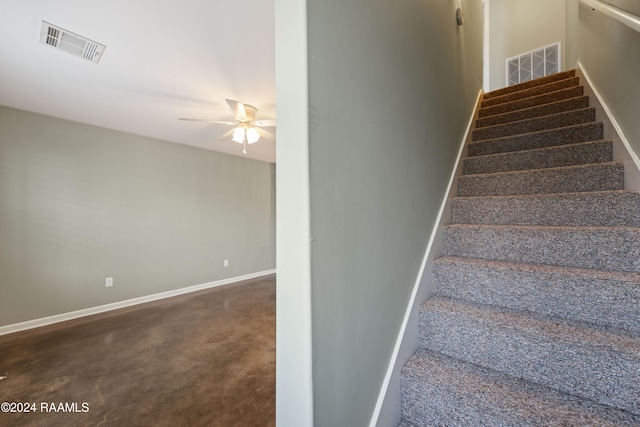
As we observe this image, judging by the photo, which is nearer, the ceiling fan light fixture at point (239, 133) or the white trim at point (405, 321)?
the white trim at point (405, 321)

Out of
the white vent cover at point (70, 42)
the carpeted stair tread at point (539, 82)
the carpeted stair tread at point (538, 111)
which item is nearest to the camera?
the white vent cover at point (70, 42)

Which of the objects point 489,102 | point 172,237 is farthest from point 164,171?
point 489,102

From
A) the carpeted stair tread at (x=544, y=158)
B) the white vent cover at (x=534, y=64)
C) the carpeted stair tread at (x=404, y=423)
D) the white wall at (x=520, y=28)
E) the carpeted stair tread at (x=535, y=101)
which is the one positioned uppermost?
the white wall at (x=520, y=28)

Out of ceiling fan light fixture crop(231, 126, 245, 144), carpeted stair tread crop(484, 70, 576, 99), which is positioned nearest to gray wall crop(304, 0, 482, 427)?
ceiling fan light fixture crop(231, 126, 245, 144)

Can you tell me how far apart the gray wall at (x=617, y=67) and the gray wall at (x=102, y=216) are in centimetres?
465

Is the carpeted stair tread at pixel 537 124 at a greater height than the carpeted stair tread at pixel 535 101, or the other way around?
the carpeted stair tread at pixel 535 101

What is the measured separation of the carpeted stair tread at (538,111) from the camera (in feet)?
6.55

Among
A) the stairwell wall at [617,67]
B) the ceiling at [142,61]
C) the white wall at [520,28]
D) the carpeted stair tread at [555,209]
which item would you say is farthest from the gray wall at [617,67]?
the white wall at [520,28]

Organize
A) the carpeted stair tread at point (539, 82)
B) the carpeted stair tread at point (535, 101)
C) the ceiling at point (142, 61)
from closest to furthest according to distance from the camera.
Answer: the ceiling at point (142, 61), the carpeted stair tread at point (535, 101), the carpeted stair tread at point (539, 82)

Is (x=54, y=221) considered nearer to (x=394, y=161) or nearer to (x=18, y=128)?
(x=18, y=128)

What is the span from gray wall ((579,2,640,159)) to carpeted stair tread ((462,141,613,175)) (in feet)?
0.58

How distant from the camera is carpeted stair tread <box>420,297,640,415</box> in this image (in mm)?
774

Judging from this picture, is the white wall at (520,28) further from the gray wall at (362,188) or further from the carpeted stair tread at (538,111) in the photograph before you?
the gray wall at (362,188)

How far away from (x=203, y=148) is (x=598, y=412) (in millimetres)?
4795
